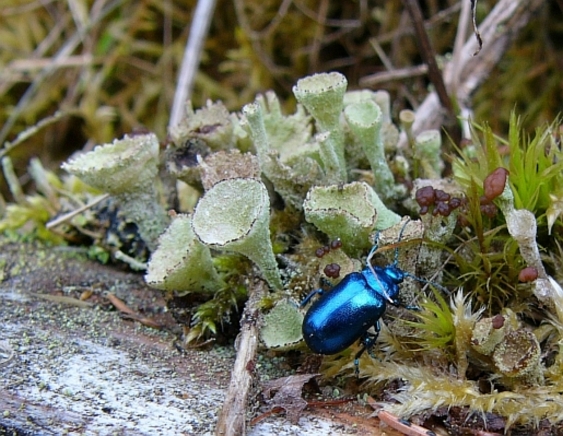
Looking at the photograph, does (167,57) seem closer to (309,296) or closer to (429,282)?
(309,296)

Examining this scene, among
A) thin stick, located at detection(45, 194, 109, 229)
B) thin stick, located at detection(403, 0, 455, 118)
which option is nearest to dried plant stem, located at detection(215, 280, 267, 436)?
thin stick, located at detection(45, 194, 109, 229)

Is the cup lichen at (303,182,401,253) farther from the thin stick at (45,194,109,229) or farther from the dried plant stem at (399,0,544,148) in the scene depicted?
the dried plant stem at (399,0,544,148)

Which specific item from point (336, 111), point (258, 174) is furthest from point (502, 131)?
point (258, 174)

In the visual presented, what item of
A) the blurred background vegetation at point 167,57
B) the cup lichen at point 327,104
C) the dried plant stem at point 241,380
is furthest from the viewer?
the blurred background vegetation at point 167,57

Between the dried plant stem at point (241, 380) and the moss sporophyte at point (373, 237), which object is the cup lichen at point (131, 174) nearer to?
the moss sporophyte at point (373, 237)

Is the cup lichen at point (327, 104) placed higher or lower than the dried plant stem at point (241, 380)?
higher

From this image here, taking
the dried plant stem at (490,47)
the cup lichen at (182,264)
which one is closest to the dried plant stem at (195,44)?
the dried plant stem at (490,47)
